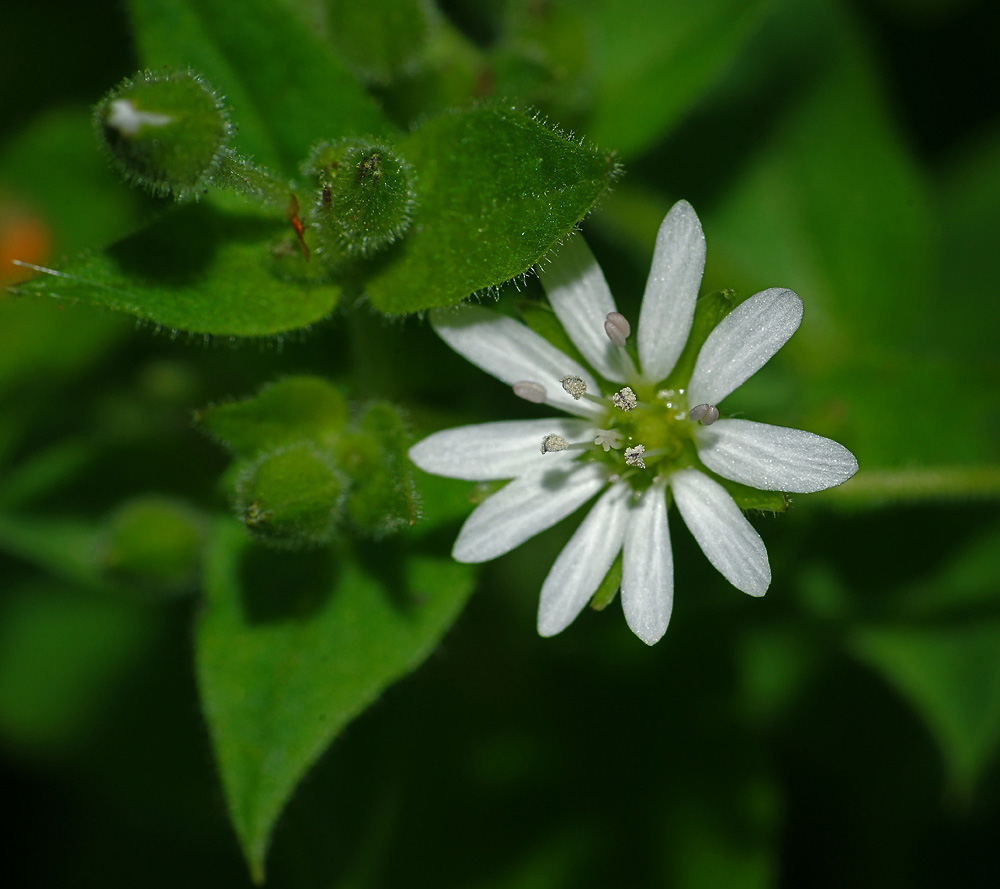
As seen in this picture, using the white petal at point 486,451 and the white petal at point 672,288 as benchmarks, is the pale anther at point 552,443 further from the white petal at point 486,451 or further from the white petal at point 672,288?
the white petal at point 672,288

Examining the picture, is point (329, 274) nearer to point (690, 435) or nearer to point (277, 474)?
point (277, 474)

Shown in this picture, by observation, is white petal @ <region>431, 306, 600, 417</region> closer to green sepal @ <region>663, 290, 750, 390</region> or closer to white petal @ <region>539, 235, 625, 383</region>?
white petal @ <region>539, 235, 625, 383</region>

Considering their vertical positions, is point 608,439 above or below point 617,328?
below

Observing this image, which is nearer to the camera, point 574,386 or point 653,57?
point 574,386

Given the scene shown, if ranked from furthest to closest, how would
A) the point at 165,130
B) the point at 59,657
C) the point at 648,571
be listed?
the point at 59,657 < the point at 648,571 < the point at 165,130

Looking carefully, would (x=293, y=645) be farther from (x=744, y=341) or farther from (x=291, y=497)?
(x=744, y=341)

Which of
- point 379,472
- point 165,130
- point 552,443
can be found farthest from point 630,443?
point 165,130

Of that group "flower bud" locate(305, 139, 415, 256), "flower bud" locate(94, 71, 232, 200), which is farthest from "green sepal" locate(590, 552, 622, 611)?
"flower bud" locate(94, 71, 232, 200)
